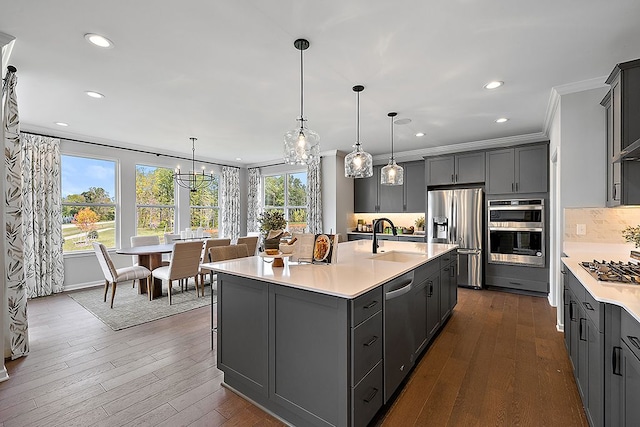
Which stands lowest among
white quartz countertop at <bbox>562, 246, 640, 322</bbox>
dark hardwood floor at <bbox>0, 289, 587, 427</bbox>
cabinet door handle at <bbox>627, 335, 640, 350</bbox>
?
dark hardwood floor at <bbox>0, 289, 587, 427</bbox>

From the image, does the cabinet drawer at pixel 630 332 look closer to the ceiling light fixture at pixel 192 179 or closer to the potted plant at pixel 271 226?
the potted plant at pixel 271 226

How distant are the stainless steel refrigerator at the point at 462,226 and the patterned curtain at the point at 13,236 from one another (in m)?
5.66

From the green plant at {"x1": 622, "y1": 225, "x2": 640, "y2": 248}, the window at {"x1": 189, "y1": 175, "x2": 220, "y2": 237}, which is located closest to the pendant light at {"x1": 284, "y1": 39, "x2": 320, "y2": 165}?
the green plant at {"x1": 622, "y1": 225, "x2": 640, "y2": 248}

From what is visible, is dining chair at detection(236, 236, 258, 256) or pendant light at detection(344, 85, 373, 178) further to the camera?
dining chair at detection(236, 236, 258, 256)

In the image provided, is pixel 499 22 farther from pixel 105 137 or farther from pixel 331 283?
pixel 105 137

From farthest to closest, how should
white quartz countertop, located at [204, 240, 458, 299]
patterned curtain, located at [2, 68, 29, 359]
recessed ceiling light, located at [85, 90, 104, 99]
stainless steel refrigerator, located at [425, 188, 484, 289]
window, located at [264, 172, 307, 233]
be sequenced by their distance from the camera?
window, located at [264, 172, 307, 233] < stainless steel refrigerator, located at [425, 188, 484, 289] < recessed ceiling light, located at [85, 90, 104, 99] < patterned curtain, located at [2, 68, 29, 359] < white quartz countertop, located at [204, 240, 458, 299]

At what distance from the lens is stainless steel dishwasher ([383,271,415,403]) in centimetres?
199

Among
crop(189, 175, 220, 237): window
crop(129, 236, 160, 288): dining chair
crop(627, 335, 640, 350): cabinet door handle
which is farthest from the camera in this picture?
crop(189, 175, 220, 237): window

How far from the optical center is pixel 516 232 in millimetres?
4887

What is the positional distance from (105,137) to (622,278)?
6896 millimetres

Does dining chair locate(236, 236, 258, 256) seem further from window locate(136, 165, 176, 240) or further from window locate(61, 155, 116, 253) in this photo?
window locate(61, 155, 116, 253)

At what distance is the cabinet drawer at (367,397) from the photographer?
1.64 meters

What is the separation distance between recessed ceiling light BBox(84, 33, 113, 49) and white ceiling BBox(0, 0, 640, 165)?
0.06 meters

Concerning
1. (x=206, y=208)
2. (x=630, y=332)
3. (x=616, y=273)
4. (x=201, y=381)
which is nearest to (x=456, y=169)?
(x=616, y=273)
